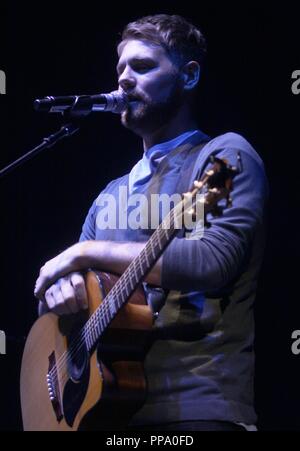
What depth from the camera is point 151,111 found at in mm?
2424

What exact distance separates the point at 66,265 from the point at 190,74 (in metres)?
0.90

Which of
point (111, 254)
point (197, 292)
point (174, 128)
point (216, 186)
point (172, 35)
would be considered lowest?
point (197, 292)

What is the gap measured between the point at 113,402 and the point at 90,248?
0.45 m

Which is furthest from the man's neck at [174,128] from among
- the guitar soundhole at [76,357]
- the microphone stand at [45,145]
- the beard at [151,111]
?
the guitar soundhole at [76,357]

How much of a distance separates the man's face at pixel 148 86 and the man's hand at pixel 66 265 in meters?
0.57

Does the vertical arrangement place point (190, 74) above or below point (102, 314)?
above

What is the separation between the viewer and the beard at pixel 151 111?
242 cm

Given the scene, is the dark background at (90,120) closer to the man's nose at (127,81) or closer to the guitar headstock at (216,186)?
the man's nose at (127,81)

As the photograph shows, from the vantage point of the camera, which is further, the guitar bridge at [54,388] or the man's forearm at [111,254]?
the guitar bridge at [54,388]
